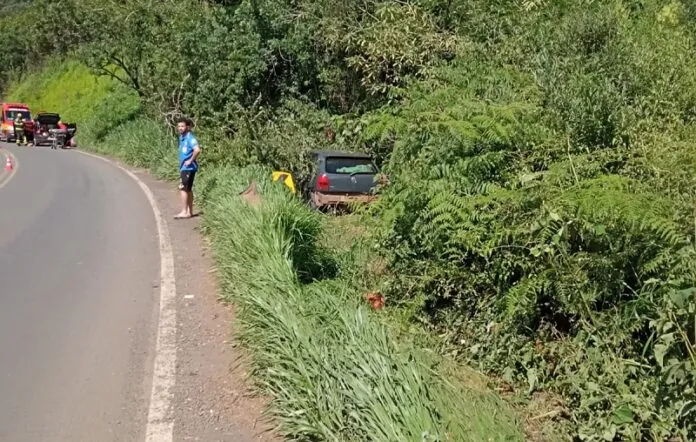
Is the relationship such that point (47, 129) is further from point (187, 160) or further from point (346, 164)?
point (346, 164)

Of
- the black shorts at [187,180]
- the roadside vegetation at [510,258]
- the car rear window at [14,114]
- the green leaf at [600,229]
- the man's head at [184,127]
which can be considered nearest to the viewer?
the roadside vegetation at [510,258]

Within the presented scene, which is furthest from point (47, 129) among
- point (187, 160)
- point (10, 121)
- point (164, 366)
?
point (164, 366)

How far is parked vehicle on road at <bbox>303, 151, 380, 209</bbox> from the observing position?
13.4m

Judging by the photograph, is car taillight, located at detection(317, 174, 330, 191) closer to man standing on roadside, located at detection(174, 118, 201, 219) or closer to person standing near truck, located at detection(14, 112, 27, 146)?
man standing on roadside, located at detection(174, 118, 201, 219)

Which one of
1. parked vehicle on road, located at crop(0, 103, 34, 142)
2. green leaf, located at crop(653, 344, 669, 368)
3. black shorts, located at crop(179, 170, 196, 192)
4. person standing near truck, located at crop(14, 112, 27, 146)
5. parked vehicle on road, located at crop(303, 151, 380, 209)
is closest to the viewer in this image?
green leaf, located at crop(653, 344, 669, 368)

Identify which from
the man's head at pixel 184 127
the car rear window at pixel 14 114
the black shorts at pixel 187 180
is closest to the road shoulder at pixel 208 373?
the black shorts at pixel 187 180

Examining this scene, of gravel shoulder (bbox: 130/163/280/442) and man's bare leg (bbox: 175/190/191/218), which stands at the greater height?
gravel shoulder (bbox: 130/163/280/442)

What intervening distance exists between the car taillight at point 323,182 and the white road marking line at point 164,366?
4.12m

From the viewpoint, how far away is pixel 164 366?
5.95 m

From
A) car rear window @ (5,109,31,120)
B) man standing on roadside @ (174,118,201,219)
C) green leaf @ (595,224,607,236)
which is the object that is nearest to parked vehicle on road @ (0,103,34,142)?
car rear window @ (5,109,31,120)

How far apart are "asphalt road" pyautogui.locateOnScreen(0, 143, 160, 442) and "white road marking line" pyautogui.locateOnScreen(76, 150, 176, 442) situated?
0.24ft

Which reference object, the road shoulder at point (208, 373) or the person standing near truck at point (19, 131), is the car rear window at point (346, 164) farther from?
the person standing near truck at point (19, 131)

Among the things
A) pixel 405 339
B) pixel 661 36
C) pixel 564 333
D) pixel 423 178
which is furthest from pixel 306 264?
pixel 661 36

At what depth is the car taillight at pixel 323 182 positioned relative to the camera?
528 inches
